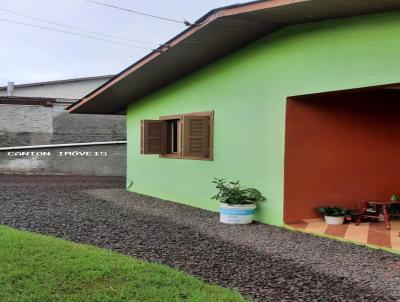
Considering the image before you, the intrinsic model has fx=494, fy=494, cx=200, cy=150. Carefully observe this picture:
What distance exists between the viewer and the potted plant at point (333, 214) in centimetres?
716

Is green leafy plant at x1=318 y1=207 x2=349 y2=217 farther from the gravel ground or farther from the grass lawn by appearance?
the grass lawn

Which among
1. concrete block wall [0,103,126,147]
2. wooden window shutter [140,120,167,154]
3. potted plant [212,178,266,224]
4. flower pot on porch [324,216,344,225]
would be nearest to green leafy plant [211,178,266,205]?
potted plant [212,178,266,224]

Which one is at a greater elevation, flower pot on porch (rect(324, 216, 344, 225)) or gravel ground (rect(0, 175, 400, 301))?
flower pot on porch (rect(324, 216, 344, 225))

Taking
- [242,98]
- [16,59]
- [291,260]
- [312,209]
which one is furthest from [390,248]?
[16,59]

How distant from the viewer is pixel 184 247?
18.8 ft

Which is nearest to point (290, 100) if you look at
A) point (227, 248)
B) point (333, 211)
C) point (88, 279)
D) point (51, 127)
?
point (333, 211)

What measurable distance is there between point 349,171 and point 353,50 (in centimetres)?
226

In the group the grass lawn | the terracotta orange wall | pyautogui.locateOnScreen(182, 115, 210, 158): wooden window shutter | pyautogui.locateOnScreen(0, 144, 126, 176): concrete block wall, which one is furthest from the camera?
pyautogui.locateOnScreen(0, 144, 126, 176): concrete block wall

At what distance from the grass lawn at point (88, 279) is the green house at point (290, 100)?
3256 millimetres

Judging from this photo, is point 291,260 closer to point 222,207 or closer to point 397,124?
point 222,207

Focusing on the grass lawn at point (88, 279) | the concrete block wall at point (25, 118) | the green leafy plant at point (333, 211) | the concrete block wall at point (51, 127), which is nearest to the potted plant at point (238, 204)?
the green leafy plant at point (333, 211)

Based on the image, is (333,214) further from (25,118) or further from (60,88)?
(60,88)

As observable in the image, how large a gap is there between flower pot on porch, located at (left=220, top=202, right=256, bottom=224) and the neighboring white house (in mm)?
17055

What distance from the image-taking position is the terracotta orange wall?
7.29 metres
